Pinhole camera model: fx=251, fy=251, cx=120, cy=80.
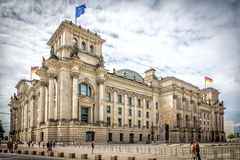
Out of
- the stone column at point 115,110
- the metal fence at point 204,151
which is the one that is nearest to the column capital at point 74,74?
the stone column at point 115,110

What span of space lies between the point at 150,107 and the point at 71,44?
35867 millimetres

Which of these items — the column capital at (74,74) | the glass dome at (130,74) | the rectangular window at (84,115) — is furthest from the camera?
the glass dome at (130,74)

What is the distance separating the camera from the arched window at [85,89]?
62.2 metres

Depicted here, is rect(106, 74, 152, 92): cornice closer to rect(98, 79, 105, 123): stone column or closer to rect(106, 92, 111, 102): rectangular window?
rect(106, 92, 111, 102): rectangular window

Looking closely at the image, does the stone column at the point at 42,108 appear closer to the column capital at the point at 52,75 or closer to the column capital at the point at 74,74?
the column capital at the point at 52,75

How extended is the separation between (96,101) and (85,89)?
415cm

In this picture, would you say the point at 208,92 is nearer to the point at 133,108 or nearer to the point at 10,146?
the point at 133,108

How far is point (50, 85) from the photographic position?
59.3 metres

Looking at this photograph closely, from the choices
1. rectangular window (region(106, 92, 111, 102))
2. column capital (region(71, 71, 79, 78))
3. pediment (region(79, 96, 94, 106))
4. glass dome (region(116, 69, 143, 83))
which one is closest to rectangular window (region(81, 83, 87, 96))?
pediment (region(79, 96, 94, 106))

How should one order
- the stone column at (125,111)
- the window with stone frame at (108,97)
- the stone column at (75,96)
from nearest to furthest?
the stone column at (75,96) < the window with stone frame at (108,97) < the stone column at (125,111)

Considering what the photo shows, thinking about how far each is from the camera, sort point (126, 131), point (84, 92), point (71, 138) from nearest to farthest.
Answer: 1. point (71, 138)
2. point (84, 92)
3. point (126, 131)

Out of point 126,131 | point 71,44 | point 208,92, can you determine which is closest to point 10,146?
point 71,44

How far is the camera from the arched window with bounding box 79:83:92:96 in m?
62.2

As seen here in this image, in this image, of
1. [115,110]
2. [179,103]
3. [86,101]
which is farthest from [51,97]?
[179,103]
